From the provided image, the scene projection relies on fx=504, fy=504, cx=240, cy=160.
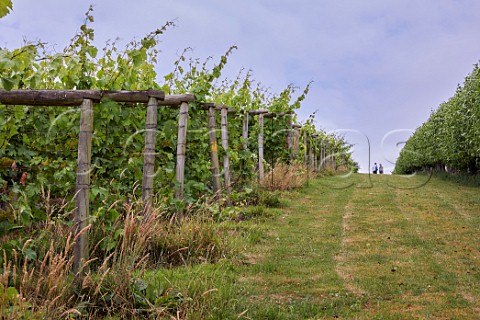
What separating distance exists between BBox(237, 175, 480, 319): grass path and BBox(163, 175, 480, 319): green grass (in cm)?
1

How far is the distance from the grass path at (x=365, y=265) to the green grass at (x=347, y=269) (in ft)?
0.04

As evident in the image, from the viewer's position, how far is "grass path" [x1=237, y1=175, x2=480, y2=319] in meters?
5.09

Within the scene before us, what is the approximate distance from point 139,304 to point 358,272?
3.17m

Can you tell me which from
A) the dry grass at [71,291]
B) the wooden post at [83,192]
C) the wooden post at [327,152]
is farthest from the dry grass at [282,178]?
Result: the wooden post at [327,152]

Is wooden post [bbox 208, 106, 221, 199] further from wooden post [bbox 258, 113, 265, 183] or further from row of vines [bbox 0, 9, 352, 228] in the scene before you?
wooden post [bbox 258, 113, 265, 183]

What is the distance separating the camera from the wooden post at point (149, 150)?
611cm

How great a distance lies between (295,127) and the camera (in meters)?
18.2

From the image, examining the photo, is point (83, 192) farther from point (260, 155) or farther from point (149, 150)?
point (260, 155)

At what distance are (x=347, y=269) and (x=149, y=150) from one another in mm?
3041

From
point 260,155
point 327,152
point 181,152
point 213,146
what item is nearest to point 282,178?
point 260,155

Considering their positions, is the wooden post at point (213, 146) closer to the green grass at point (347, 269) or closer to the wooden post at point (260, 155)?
the green grass at point (347, 269)

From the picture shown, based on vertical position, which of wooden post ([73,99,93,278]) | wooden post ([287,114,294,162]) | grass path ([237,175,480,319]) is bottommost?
grass path ([237,175,480,319])

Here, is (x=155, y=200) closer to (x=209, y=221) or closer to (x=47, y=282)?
(x=209, y=221)

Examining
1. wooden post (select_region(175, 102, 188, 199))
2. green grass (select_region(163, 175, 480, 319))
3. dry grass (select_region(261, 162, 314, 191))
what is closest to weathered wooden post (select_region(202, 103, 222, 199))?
green grass (select_region(163, 175, 480, 319))
